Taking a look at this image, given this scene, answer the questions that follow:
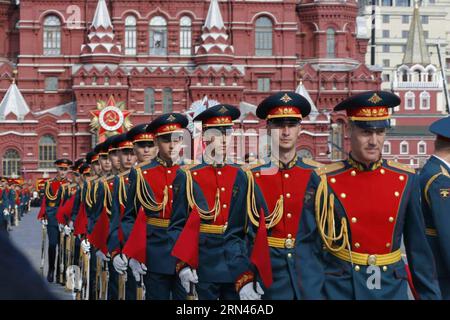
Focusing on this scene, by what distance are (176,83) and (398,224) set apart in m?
47.9

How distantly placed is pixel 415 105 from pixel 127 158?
209 ft

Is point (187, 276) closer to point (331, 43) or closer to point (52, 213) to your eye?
point (52, 213)

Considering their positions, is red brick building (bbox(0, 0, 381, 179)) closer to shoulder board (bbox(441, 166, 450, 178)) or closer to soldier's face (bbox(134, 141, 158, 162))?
soldier's face (bbox(134, 141, 158, 162))

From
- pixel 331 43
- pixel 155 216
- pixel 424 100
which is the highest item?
pixel 331 43

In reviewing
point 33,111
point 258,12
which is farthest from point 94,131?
point 258,12

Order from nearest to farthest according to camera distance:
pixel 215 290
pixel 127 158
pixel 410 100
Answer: pixel 215 290, pixel 127 158, pixel 410 100

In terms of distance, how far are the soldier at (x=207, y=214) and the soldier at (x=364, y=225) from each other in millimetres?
1498

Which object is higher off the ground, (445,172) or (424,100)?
(424,100)

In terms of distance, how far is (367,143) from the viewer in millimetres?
5316

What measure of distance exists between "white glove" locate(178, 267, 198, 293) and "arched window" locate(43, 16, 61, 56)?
4935 centimetres

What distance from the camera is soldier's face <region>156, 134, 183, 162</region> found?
843 cm

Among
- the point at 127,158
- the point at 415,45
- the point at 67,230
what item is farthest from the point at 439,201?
the point at 415,45

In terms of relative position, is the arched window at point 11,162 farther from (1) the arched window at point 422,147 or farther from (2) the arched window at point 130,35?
(1) the arched window at point 422,147

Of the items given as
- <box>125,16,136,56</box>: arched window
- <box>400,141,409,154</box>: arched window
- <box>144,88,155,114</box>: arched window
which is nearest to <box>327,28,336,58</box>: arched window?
<box>144,88,155,114</box>: arched window
